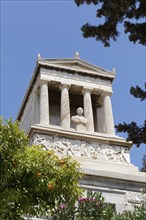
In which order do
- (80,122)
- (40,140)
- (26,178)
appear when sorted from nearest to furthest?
(26,178) < (40,140) < (80,122)

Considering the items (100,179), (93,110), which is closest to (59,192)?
(100,179)

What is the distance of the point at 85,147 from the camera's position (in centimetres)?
2266

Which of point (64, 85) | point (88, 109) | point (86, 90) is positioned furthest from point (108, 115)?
point (64, 85)

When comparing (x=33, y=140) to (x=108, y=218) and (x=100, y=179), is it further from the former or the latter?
(x=108, y=218)

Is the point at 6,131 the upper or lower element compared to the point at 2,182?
upper

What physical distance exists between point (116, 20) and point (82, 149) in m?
14.2

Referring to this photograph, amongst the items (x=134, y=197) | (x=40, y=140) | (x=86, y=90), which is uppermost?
(x=86, y=90)

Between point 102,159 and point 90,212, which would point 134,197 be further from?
point 90,212

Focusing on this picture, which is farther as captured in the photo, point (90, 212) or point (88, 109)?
point (88, 109)

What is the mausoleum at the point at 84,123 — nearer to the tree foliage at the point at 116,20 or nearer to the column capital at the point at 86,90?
the column capital at the point at 86,90

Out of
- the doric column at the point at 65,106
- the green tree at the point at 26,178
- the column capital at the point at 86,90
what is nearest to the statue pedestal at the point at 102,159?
the doric column at the point at 65,106

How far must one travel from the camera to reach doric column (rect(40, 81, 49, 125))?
24.7 meters

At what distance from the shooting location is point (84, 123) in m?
24.9

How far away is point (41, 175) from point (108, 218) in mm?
1994
